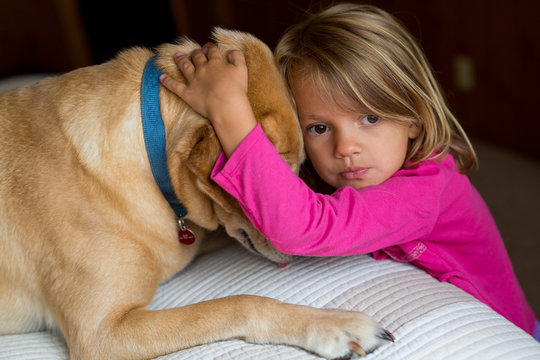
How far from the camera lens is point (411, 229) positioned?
1.61 m

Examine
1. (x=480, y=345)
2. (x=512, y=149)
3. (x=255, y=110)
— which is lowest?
(x=512, y=149)

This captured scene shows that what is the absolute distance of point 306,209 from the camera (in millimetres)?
1462

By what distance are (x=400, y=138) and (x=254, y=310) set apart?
820 millimetres

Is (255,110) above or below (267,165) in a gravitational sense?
above

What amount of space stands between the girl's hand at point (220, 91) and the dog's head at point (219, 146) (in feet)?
0.11

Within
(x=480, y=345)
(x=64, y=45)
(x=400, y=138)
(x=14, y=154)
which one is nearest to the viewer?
(x=480, y=345)

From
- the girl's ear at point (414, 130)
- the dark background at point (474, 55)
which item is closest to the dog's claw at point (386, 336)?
the girl's ear at point (414, 130)

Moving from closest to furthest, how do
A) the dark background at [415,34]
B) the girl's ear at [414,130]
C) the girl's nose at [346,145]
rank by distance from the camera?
the girl's nose at [346,145]
the girl's ear at [414,130]
the dark background at [415,34]

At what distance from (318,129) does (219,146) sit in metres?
0.44

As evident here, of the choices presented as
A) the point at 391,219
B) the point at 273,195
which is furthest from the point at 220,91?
the point at 391,219

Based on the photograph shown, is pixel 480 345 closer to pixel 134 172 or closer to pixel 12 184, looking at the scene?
pixel 134 172

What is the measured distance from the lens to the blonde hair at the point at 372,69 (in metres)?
1.72

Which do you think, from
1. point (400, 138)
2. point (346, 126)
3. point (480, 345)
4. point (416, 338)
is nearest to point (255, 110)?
point (346, 126)

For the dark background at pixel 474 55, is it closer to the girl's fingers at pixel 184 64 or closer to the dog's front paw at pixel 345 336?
the girl's fingers at pixel 184 64
